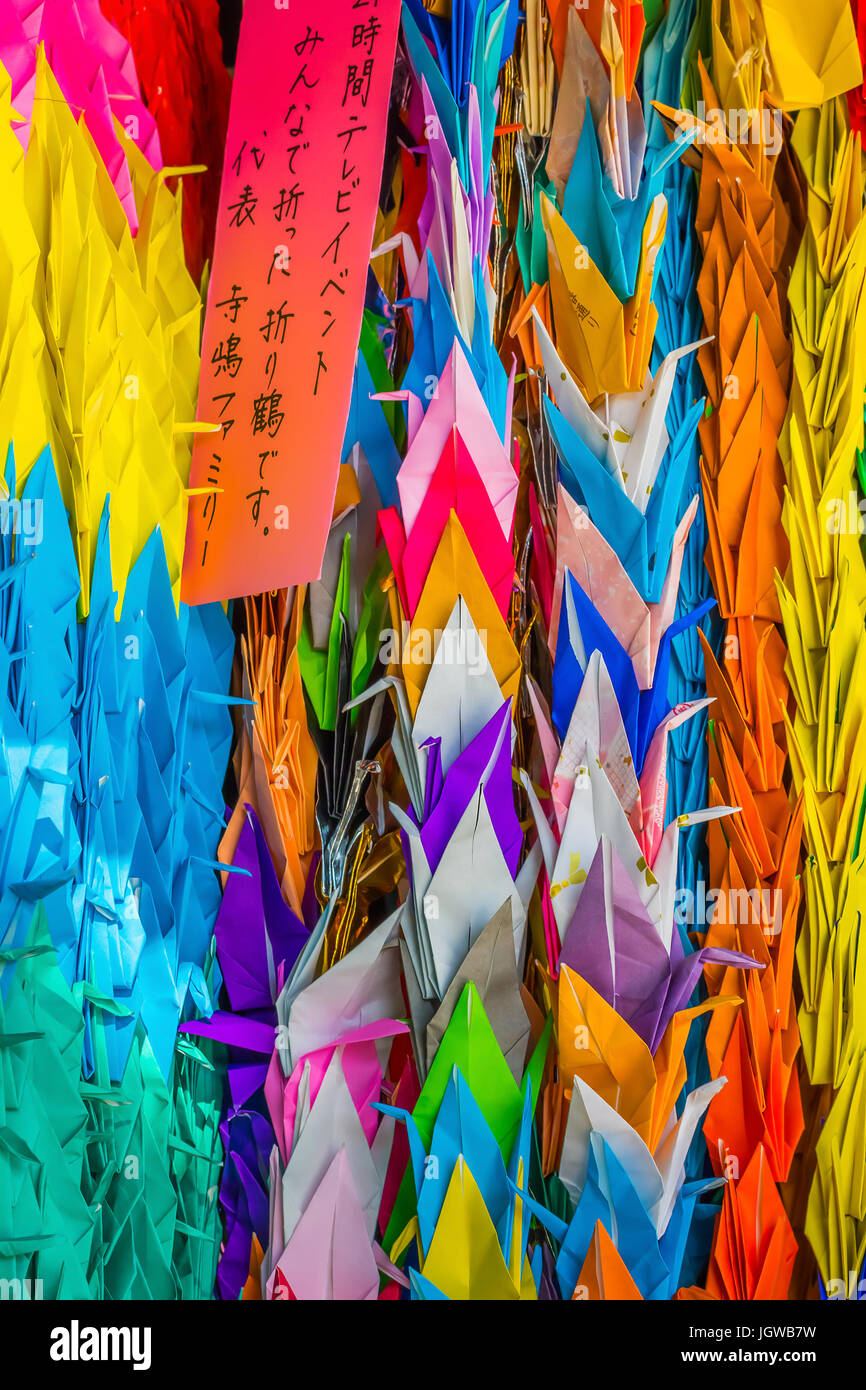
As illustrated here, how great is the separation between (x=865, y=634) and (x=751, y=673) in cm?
8

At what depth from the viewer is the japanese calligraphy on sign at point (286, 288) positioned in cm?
62

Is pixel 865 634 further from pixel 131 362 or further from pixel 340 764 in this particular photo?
pixel 131 362

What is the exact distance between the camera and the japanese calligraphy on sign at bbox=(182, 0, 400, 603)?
62 centimetres

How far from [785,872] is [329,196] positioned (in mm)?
519

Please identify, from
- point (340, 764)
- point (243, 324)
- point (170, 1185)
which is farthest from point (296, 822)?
point (243, 324)

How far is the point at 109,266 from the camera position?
602mm

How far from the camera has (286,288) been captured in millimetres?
649

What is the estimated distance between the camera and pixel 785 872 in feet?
2.19

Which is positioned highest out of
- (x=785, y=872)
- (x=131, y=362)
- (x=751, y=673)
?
(x=131, y=362)
